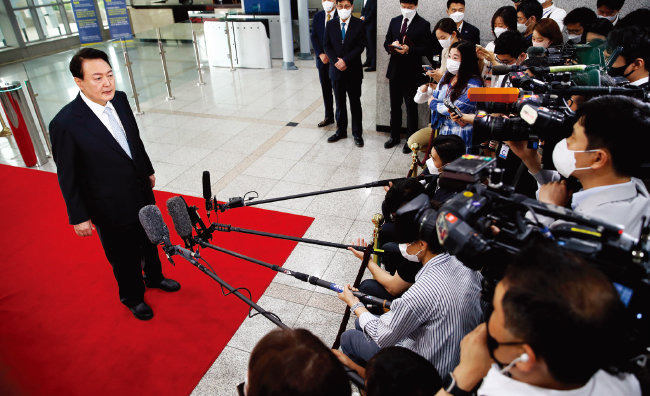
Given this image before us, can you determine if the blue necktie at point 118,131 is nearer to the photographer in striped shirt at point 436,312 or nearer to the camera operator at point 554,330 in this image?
the photographer in striped shirt at point 436,312

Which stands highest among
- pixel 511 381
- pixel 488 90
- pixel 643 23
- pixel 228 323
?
pixel 643 23

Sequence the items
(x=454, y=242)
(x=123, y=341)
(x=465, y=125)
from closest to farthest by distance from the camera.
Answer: (x=454, y=242) → (x=123, y=341) → (x=465, y=125)

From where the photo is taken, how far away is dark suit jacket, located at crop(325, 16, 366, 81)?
494 centimetres

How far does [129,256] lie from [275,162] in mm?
2423

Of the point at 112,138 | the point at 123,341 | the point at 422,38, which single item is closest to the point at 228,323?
the point at 123,341

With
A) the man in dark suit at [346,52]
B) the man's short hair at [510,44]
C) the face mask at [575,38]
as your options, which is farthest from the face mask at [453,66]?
the man in dark suit at [346,52]

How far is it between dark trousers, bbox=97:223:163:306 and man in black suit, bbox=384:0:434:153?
329 cm

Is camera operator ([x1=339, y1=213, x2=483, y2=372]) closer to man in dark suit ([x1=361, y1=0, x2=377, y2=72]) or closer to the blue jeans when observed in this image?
the blue jeans

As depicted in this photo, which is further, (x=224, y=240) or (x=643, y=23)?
(x=224, y=240)

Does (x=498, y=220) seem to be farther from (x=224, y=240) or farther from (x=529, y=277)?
(x=224, y=240)

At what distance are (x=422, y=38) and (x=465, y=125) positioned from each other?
1.77m

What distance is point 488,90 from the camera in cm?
198

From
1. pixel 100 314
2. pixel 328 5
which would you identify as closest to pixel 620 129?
pixel 100 314

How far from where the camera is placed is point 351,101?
5.16 m
